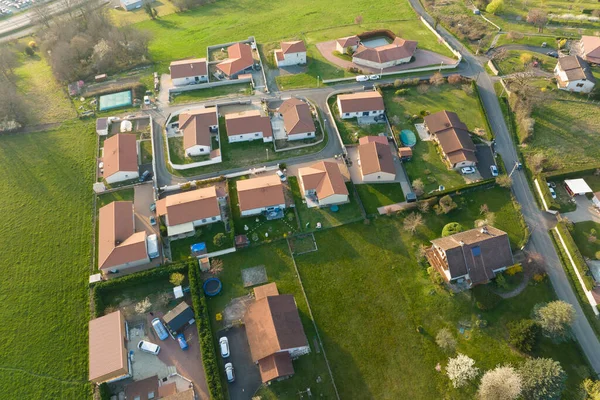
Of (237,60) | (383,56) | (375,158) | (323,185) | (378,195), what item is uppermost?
(383,56)

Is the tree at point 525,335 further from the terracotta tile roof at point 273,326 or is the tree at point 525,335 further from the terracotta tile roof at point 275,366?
the terracotta tile roof at point 275,366

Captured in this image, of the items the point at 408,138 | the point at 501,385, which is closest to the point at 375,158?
the point at 408,138

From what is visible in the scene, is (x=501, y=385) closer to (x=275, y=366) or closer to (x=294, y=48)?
(x=275, y=366)

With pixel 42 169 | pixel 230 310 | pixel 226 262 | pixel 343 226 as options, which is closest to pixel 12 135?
pixel 42 169

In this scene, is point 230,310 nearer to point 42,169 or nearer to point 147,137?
point 147,137

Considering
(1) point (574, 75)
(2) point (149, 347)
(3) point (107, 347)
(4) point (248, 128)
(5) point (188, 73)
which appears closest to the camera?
(3) point (107, 347)
